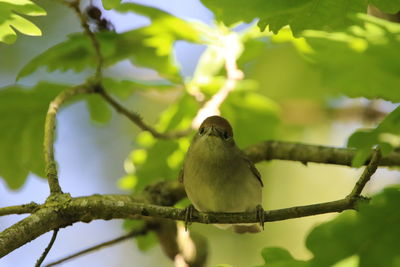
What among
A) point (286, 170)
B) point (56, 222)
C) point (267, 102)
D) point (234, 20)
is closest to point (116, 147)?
point (286, 170)

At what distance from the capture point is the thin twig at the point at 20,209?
2.60 metres

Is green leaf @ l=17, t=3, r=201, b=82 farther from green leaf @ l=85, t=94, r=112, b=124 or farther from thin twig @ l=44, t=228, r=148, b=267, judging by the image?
thin twig @ l=44, t=228, r=148, b=267

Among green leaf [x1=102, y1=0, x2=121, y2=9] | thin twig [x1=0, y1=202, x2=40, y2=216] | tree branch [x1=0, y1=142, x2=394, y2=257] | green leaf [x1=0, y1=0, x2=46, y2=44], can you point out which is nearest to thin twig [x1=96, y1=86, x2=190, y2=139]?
tree branch [x1=0, y1=142, x2=394, y2=257]

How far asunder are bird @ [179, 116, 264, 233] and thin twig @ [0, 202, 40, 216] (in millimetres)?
1319

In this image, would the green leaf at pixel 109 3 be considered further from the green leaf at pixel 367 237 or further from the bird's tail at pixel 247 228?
the bird's tail at pixel 247 228

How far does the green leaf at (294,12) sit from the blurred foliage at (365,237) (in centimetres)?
67

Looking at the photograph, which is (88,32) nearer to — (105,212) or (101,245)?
(105,212)

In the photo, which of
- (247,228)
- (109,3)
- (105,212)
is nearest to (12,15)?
(109,3)

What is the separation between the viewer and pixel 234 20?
2.11m

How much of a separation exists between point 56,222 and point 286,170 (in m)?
5.07

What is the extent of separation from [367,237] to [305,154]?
2175 mm

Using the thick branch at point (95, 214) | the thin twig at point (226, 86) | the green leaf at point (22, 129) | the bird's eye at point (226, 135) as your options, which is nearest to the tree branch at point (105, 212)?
the thick branch at point (95, 214)

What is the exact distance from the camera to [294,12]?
7.14 ft

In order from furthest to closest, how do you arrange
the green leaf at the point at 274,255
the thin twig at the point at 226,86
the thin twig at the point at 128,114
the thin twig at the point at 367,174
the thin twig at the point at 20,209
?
the thin twig at the point at 226,86 < the thin twig at the point at 128,114 < the thin twig at the point at 20,209 < the thin twig at the point at 367,174 < the green leaf at the point at 274,255
